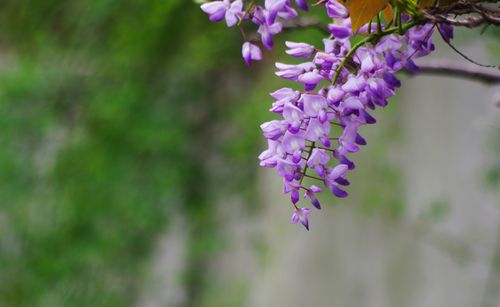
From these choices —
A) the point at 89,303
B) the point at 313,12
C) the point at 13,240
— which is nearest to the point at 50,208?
the point at 13,240

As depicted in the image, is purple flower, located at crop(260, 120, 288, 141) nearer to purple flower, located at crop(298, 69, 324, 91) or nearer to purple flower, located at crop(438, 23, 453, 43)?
purple flower, located at crop(298, 69, 324, 91)

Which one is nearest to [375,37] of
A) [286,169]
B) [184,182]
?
[286,169]

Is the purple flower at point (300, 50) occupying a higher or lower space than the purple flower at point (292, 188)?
higher

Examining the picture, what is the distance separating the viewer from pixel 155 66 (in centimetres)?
370

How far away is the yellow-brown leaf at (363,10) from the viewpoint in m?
0.76

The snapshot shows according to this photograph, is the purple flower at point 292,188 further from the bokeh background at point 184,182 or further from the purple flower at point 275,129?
the bokeh background at point 184,182

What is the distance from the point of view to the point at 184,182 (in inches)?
157

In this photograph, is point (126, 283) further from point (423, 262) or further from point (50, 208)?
point (423, 262)

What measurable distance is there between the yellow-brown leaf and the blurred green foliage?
Result: 2567 mm

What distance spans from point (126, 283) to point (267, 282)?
2.14 feet

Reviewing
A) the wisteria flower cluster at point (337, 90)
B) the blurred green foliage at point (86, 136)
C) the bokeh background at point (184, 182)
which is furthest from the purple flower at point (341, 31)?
the blurred green foliage at point (86, 136)

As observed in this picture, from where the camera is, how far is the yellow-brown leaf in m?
0.76

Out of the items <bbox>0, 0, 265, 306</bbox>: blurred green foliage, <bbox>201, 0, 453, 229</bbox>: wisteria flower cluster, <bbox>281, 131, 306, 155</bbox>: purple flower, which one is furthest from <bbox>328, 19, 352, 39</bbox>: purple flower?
<bbox>0, 0, 265, 306</bbox>: blurred green foliage

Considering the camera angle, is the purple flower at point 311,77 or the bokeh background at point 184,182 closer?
the purple flower at point 311,77
